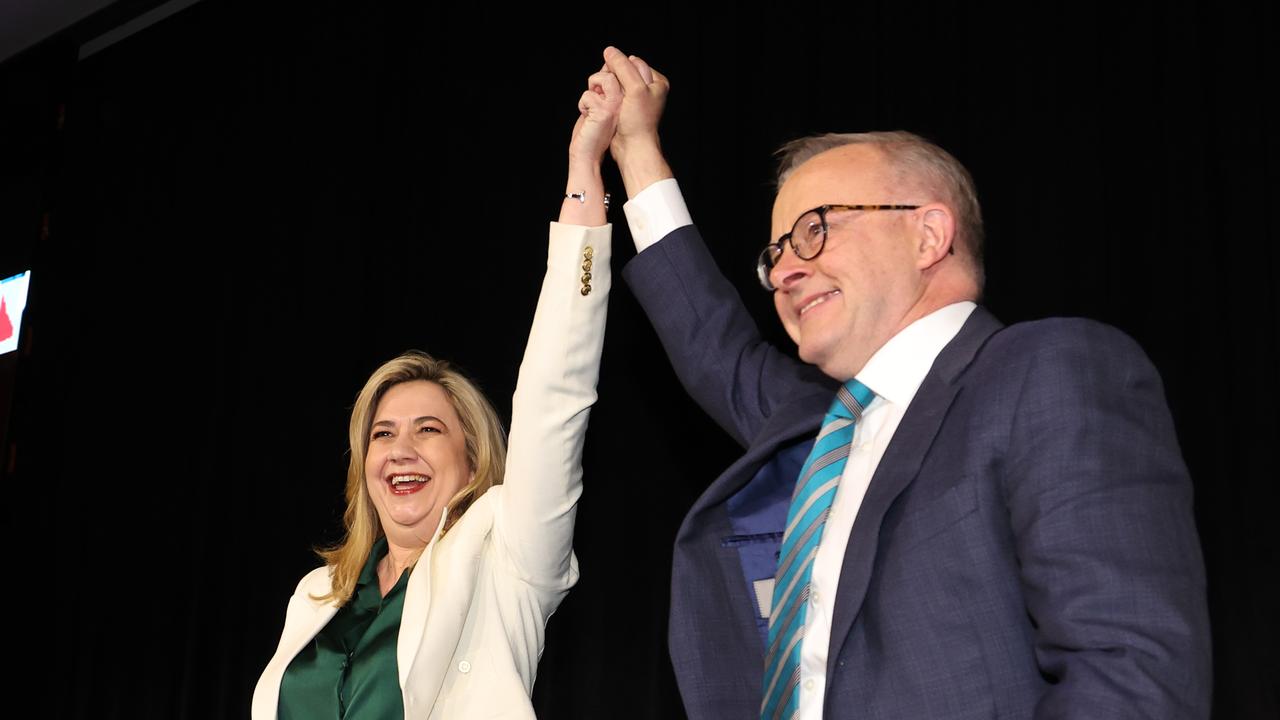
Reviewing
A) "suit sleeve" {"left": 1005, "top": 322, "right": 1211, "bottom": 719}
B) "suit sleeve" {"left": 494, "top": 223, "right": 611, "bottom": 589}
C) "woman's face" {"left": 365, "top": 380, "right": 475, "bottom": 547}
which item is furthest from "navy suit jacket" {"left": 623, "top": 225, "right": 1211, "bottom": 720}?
"woman's face" {"left": 365, "top": 380, "right": 475, "bottom": 547}

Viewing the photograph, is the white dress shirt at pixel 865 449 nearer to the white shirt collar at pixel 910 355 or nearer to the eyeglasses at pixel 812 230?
the white shirt collar at pixel 910 355

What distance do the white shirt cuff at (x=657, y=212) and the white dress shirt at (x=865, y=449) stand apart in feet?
1.54

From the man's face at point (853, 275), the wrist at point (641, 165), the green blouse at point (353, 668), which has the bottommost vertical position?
the green blouse at point (353, 668)

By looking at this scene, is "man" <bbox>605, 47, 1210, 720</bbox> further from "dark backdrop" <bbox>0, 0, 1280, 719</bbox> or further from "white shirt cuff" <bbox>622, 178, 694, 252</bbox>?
"dark backdrop" <bbox>0, 0, 1280, 719</bbox>

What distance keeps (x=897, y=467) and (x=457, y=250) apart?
2.77m

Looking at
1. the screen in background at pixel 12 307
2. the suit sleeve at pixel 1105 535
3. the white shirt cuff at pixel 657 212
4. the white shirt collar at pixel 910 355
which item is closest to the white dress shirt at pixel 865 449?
the white shirt collar at pixel 910 355

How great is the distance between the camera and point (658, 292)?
195 cm

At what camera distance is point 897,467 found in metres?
1.42

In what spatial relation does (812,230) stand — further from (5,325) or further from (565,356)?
(5,325)

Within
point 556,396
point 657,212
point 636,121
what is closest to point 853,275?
point 657,212

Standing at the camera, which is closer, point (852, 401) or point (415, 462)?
point (852, 401)

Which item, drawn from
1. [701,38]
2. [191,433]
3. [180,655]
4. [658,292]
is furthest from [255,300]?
[658,292]

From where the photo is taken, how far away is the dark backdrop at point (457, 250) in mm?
Answer: 2652

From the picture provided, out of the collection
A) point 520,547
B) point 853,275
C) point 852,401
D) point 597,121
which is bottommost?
point 520,547
